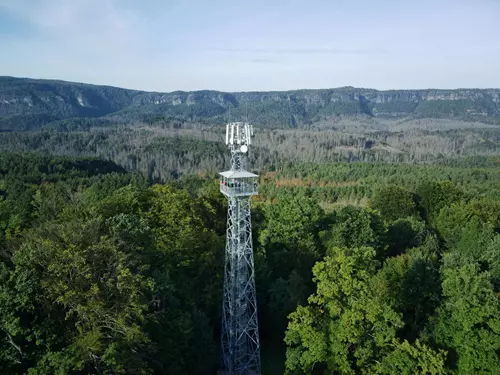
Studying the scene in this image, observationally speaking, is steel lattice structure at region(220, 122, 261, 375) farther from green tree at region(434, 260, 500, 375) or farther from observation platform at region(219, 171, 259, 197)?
green tree at region(434, 260, 500, 375)

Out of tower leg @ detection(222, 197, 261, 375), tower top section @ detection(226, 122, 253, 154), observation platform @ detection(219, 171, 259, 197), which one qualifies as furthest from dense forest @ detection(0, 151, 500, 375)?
tower top section @ detection(226, 122, 253, 154)

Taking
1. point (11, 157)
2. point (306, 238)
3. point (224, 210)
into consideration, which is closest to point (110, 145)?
point (11, 157)

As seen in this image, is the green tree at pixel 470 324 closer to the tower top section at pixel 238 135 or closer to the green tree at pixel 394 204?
the tower top section at pixel 238 135

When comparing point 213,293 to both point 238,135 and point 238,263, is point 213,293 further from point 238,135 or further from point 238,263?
point 238,135

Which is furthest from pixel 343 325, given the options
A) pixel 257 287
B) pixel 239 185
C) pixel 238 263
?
pixel 257 287

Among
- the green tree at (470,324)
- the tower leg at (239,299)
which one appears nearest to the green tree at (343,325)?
the green tree at (470,324)

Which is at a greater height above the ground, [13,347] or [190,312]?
[13,347]

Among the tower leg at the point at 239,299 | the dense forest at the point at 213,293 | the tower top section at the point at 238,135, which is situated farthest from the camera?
the tower leg at the point at 239,299

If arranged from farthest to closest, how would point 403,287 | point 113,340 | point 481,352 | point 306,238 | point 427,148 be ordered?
point 427,148 < point 306,238 < point 403,287 < point 481,352 < point 113,340

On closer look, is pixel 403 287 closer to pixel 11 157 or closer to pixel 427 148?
pixel 11 157
